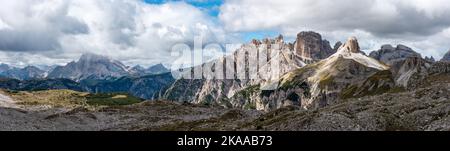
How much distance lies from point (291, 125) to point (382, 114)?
13.4m

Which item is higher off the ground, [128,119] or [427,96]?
[427,96]

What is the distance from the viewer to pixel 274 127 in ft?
251

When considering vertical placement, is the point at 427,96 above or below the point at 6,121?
above

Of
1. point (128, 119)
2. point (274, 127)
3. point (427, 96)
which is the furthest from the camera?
point (128, 119)
